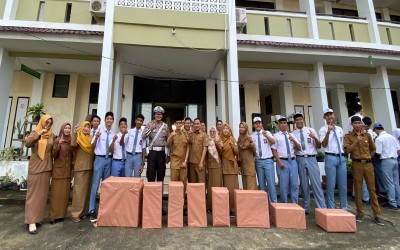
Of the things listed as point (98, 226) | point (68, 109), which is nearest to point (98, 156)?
point (98, 226)

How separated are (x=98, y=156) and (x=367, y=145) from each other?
486cm

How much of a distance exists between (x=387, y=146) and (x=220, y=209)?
13.9ft

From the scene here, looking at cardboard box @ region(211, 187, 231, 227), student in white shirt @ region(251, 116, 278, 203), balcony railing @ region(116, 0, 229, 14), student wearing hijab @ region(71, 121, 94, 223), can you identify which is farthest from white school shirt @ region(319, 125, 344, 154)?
balcony railing @ region(116, 0, 229, 14)

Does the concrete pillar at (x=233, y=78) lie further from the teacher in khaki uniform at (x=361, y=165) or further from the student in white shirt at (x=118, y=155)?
the student in white shirt at (x=118, y=155)

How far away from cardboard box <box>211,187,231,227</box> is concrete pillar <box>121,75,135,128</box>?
554 centimetres

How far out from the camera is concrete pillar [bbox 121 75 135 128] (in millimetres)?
8156

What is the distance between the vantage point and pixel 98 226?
3488 millimetres

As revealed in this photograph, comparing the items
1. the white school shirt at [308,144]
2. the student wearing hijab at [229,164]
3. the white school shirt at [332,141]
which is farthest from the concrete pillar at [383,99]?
the student wearing hijab at [229,164]

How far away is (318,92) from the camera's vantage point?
7.63m

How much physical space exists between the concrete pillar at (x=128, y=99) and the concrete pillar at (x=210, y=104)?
296 centimetres

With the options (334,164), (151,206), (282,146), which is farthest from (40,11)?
(334,164)

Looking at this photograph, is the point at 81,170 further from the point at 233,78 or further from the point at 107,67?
the point at 233,78

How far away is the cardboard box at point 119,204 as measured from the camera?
345 centimetres

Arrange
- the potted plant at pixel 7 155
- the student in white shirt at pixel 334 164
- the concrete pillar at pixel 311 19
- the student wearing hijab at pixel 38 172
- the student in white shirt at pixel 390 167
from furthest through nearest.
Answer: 1. the concrete pillar at pixel 311 19
2. the potted plant at pixel 7 155
3. the student in white shirt at pixel 390 167
4. the student in white shirt at pixel 334 164
5. the student wearing hijab at pixel 38 172
